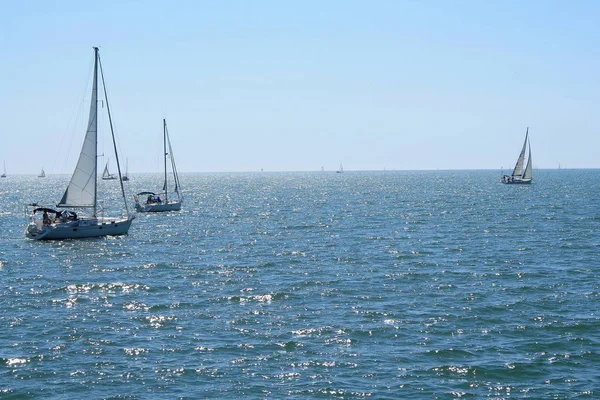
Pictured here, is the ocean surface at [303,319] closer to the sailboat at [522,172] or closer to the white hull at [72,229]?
the white hull at [72,229]

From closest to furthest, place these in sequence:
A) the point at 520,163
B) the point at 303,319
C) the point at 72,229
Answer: the point at 303,319 → the point at 72,229 → the point at 520,163

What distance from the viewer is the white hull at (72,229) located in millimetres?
62281

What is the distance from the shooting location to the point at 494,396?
21875mm

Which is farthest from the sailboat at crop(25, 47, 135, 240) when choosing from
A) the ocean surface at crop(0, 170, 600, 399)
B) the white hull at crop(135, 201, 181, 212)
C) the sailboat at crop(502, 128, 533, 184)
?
the sailboat at crop(502, 128, 533, 184)

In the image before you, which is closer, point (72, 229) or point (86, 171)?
point (72, 229)

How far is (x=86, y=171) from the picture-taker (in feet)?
208

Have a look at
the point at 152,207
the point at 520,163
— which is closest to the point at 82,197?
the point at 152,207

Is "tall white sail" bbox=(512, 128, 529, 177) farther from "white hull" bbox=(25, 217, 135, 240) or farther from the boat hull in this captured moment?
"white hull" bbox=(25, 217, 135, 240)

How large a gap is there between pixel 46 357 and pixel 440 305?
18167mm

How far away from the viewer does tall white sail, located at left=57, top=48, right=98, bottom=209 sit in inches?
2490

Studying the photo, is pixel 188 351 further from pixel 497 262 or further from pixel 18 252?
pixel 18 252

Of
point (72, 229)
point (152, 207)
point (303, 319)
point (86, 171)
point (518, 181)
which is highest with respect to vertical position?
point (86, 171)

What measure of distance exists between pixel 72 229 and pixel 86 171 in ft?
17.9

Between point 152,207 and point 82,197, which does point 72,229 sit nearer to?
point 82,197
